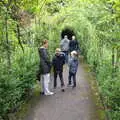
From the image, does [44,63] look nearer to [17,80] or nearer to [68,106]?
[68,106]

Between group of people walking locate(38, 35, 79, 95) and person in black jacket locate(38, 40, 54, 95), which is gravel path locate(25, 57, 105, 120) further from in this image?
person in black jacket locate(38, 40, 54, 95)

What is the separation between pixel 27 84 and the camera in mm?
11320

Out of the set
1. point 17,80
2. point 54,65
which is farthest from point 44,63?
point 17,80

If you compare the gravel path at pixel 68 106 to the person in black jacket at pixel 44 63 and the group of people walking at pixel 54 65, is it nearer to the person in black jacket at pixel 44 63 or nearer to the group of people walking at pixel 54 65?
the group of people walking at pixel 54 65

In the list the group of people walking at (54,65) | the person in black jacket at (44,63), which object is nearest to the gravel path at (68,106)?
the group of people walking at (54,65)

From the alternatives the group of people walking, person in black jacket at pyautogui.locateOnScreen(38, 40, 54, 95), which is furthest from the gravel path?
person in black jacket at pyautogui.locateOnScreen(38, 40, 54, 95)

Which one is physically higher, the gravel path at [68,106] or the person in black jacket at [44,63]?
the person in black jacket at [44,63]

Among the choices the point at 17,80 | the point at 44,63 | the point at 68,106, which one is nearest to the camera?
the point at 17,80

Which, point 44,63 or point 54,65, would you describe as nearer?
point 44,63

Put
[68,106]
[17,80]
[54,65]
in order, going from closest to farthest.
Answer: [17,80], [68,106], [54,65]

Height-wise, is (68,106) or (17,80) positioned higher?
(17,80)

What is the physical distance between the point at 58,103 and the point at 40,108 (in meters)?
0.93

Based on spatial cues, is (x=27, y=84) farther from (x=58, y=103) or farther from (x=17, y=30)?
(x=17, y=30)

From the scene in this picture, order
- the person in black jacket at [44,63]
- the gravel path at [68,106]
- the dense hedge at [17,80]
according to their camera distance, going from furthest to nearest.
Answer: the person in black jacket at [44,63] → the gravel path at [68,106] → the dense hedge at [17,80]
